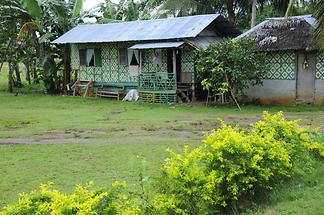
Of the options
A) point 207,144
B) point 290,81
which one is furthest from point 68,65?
point 207,144

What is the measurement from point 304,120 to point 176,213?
8993 mm

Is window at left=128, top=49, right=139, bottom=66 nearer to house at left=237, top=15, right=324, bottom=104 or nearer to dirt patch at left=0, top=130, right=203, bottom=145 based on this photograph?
house at left=237, top=15, right=324, bottom=104

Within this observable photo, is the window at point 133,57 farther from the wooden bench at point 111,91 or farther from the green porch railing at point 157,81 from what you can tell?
the wooden bench at point 111,91

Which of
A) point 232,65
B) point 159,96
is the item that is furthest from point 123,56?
point 232,65

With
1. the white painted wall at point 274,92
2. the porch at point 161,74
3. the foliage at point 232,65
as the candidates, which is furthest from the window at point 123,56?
the white painted wall at point 274,92

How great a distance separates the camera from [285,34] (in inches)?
619

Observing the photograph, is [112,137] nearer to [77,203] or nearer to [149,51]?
[77,203]

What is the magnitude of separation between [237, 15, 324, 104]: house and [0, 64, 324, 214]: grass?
27.6 inches

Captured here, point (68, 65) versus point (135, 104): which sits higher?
point (68, 65)

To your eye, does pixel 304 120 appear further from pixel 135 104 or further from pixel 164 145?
pixel 135 104

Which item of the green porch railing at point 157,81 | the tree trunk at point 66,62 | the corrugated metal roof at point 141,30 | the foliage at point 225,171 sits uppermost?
the corrugated metal roof at point 141,30

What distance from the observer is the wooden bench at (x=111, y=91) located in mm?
20453

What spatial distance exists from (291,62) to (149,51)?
650 centimetres

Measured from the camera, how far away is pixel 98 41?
66.7ft
